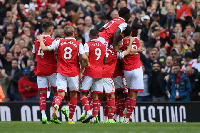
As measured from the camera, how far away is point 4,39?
83.1 ft

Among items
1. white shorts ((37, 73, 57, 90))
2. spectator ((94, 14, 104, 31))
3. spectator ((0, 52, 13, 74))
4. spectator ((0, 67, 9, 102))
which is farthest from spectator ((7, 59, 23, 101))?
white shorts ((37, 73, 57, 90))

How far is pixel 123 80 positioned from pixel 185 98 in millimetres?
3362

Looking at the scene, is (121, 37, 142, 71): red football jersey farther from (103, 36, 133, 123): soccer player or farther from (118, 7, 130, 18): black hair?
(118, 7, 130, 18): black hair

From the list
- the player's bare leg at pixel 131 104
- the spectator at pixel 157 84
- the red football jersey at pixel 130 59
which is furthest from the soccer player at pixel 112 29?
the spectator at pixel 157 84

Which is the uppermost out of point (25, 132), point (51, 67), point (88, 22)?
point (88, 22)

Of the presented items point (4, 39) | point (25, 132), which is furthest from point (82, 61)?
point (4, 39)

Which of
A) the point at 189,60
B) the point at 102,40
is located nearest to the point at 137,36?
the point at 189,60

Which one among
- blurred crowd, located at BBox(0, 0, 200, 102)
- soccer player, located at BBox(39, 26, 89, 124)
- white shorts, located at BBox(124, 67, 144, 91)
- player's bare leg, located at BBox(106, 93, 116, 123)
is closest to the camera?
soccer player, located at BBox(39, 26, 89, 124)

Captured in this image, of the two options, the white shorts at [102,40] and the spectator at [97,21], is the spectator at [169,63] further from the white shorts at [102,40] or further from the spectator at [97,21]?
the white shorts at [102,40]

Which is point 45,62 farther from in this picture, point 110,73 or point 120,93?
point 120,93

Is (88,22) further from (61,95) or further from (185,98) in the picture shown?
(61,95)

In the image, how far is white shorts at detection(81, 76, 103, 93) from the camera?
15881mm

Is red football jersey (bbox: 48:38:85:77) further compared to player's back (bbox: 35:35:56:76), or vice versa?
player's back (bbox: 35:35:56:76)

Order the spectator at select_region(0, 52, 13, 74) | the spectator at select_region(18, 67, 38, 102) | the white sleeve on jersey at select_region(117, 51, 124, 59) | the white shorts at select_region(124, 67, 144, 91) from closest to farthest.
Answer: the white sleeve on jersey at select_region(117, 51, 124, 59)
the white shorts at select_region(124, 67, 144, 91)
the spectator at select_region(18, 67, 38, 102)
the spectator at select_region(0, 52, 13, 74)
